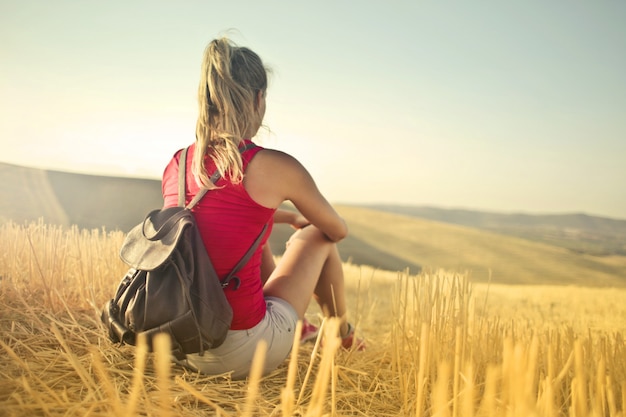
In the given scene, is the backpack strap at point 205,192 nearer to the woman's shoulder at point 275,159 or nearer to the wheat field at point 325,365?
the woman's shoulder at point 275,159

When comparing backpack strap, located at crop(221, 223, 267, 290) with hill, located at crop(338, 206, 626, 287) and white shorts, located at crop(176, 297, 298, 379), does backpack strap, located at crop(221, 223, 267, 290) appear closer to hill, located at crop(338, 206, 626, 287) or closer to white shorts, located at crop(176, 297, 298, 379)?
white shorts, located at crop(176, 297, 298, 379)

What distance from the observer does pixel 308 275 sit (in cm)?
251

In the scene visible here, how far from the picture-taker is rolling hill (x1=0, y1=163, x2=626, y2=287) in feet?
40.4

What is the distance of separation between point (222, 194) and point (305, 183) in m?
0.38

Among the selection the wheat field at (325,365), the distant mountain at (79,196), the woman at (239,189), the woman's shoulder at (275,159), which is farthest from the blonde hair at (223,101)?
the distant mountain at (79,196)

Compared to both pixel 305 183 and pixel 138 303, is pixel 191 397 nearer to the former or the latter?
pixel 138 303

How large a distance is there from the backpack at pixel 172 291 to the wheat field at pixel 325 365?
0.16 m

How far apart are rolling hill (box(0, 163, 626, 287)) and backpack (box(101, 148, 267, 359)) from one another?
20.9 feet

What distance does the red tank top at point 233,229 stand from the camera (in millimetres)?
1992

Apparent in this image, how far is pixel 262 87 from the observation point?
2.22 meters

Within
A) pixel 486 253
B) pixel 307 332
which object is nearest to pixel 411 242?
pixel 486 253

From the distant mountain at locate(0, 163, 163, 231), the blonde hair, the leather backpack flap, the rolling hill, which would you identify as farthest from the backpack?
the rolling hill

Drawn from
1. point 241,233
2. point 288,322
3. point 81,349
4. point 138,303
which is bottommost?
point 81,349

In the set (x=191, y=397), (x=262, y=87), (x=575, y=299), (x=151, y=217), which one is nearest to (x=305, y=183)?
(x=262, y=87)
